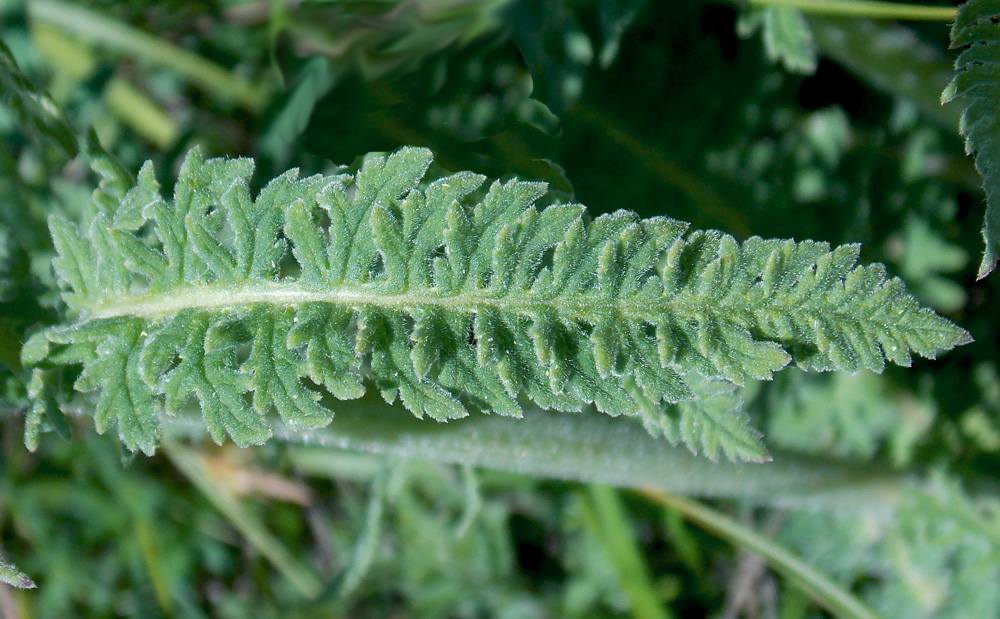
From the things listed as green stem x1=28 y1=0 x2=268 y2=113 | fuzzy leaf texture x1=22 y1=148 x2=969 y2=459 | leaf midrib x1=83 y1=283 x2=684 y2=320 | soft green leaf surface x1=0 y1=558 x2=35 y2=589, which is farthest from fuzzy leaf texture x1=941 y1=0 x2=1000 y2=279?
green stem x1=28 y1=0 x2=268 y2=113

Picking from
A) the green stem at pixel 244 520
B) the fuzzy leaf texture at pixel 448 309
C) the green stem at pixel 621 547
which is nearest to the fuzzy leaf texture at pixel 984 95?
the fuzzy leaf texture at pixel 448 309

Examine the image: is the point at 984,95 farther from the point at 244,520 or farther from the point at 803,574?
the point at 244,520

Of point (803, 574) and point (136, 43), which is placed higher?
point (136, 43)

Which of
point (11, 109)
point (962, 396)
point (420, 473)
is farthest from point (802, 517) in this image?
point (11, 109)

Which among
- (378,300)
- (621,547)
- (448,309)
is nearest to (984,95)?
(448,309)

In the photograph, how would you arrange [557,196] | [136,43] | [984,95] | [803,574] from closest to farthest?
[984,95]
[557,196]
[803,574]
[136,43]

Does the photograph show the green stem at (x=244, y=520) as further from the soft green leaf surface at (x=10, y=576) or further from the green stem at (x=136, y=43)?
the soft green leaf surface at (x=10, y=576)

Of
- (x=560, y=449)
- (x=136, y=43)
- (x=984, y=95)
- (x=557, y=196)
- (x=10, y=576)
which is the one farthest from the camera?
(x=136, y=43)
